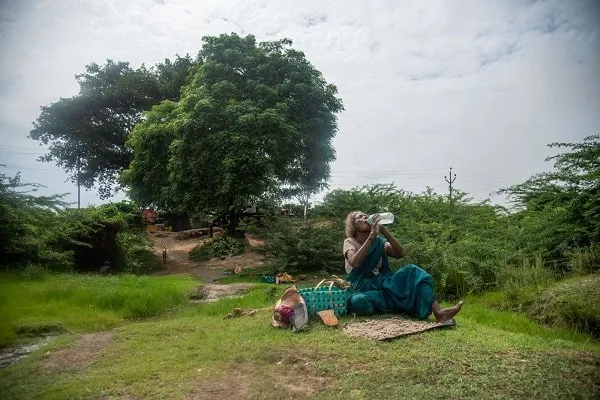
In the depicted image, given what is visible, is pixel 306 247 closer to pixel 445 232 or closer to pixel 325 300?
pixel 445 232

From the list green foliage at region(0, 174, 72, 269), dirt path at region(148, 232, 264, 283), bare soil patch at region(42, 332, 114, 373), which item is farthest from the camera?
dirt path at region(148, 232, 264, 283)

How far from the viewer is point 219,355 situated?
4035mm

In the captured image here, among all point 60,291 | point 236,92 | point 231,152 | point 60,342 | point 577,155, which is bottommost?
point 60,342

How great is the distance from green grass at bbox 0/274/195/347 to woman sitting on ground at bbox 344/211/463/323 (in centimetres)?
338

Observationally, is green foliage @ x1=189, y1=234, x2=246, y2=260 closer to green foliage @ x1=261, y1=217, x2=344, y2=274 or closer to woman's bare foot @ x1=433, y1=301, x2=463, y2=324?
green foliage @ x1=261, y1=217, x2=344, y2=274

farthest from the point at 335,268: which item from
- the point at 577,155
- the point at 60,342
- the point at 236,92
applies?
the point at 60,342

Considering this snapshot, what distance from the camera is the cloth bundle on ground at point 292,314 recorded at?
16.6 feet

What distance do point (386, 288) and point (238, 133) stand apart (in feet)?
35.6

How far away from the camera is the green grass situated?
2.70m

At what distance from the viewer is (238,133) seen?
15.1 meters

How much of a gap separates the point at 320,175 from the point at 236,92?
17.0 ft

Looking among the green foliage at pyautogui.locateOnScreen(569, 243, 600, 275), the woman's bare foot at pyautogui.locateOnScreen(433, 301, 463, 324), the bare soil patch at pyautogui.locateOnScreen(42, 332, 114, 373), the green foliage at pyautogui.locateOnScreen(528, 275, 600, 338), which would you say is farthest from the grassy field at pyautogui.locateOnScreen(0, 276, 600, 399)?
the green foliage at pyautogui.locateOnScreen(569, 243, 600, 275)

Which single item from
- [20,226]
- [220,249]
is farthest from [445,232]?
[220,249]

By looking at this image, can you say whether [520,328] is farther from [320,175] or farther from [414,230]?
[320,175]
